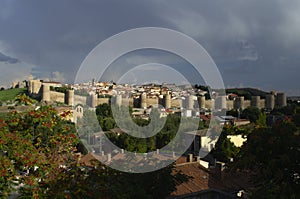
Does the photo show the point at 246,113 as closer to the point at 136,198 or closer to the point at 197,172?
the point at 197,172


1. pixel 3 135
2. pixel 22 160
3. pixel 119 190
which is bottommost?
pixel 119 190

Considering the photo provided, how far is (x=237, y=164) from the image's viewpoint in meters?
5.48

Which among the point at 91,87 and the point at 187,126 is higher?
the point at 91,87

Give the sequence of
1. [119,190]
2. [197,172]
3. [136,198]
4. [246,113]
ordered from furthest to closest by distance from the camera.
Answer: [246,113] → [197,172] → [136,198] → [119,190]

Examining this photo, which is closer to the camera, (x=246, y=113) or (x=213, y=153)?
(x=213, y=153)

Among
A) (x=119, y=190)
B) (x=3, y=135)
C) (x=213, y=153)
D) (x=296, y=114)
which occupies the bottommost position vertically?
(x=213, y=153)

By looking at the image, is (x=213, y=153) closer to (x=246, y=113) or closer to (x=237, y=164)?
(x=237, y=164)

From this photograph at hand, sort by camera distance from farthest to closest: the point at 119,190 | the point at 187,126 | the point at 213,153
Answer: the point at 187,126 → the point at 213,153 → the point at 119,190

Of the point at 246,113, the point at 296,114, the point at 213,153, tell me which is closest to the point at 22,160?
the point at 296,114

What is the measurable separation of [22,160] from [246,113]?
3979 cm

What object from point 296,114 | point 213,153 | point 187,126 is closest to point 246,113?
point 187,126

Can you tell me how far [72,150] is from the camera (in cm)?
588

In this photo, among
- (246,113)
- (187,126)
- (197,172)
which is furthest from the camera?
(246,113)

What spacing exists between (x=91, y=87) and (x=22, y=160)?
2300 inches
